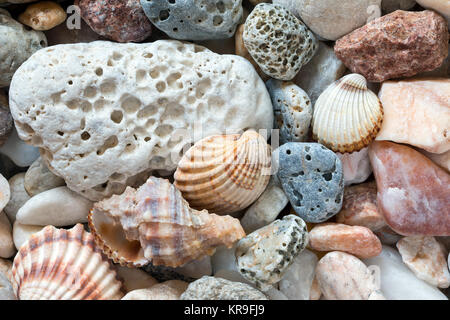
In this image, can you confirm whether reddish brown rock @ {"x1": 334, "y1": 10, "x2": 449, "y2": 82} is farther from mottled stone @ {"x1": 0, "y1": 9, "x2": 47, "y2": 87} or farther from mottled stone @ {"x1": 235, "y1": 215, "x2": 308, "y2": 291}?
mottled stone @ {"x1": 0, "y1": 9, "x2": 47, "y2": 87}

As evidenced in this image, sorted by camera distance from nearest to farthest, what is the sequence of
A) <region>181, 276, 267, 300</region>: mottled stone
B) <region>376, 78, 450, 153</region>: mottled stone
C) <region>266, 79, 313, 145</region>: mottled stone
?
<region>181, 276, 267, 300</region>: mottled stone
<region>376, 78, 450, 153</region>: mottled stone
<region>266, 79, 313, 145</region>: mottled stone

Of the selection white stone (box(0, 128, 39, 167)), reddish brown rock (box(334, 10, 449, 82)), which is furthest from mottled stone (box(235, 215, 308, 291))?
white stone (box(0, 128, 39, 167))

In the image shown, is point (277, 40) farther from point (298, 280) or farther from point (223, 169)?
point (298, 280)

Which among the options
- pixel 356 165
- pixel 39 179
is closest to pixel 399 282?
pixel 356 165

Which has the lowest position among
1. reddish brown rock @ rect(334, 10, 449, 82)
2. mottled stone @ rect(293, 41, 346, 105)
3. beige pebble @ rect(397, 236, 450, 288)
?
beige pebble @ rect(397, 236, 450, 288)

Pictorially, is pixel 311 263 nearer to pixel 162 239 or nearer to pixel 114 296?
pixel 162 239

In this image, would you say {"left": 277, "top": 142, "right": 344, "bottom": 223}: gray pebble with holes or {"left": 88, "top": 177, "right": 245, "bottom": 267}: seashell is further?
{"left": 277, "top": 142, "right": 344, "bottom": 223}: gray pebble with holes

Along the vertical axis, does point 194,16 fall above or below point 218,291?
above
